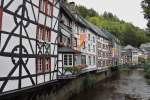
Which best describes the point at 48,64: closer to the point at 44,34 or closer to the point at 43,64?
the point at 43,64

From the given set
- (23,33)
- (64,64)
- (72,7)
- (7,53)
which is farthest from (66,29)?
(7,53)

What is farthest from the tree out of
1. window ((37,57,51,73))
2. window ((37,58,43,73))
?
window ((37,58,43,73))

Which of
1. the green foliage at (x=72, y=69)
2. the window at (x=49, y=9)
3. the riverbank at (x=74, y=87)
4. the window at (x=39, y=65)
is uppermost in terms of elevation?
the window at (x=49, y=9)

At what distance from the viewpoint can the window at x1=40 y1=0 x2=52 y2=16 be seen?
2437cm

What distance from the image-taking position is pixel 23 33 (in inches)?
800

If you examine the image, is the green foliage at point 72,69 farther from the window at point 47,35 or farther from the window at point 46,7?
the window at point 46,7

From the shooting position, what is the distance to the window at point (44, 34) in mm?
23625

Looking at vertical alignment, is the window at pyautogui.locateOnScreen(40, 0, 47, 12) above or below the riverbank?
above

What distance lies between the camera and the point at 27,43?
21.0 m

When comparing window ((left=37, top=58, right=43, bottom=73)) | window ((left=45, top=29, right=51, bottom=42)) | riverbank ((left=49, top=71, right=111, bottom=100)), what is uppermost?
window ((left=45, top=29, right=51, bottom=42))

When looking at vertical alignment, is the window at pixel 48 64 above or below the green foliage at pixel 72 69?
above

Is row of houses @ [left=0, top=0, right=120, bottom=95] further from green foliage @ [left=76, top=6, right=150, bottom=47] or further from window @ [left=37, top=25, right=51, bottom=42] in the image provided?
green foliage @ [left=76, top=6, right=150, bottom=47]

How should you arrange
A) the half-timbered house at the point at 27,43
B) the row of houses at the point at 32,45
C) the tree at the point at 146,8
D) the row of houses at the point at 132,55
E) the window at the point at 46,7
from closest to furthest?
1. the half-timbered house at the point at 27,43
2. the row of houses at the point at 32,45
3. the window at the point at 46,7
4. the tree at the point at 146,8
5. the row of houses at the point at 132,55

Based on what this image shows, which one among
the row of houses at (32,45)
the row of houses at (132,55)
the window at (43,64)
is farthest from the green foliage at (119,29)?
the window at (43,64)
